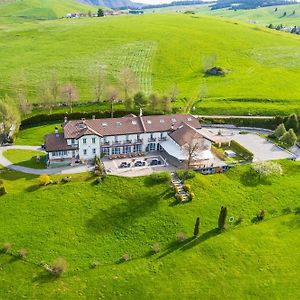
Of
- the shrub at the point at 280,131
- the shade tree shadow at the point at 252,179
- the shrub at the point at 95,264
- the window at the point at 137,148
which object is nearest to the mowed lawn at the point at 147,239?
the shade tree shadow at the point at 252,179

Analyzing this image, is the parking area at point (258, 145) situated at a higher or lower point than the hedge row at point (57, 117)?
higher

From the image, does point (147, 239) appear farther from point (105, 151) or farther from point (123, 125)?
point (123, 125)

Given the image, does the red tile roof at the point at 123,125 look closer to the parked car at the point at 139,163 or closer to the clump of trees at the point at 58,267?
the parked car at the point at 139,163

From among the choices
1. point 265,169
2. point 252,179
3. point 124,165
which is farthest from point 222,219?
point 124,165

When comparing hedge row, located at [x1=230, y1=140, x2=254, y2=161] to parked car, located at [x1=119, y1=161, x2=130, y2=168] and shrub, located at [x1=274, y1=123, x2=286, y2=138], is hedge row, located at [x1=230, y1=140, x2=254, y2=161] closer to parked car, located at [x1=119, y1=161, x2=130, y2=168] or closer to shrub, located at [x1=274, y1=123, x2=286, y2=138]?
shrub, located at [x1=274, y1=123, x2=286, y2=138]

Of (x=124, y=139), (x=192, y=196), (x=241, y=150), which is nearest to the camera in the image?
(x=192, y=196)

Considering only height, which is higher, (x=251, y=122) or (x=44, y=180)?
(x=44, y=180)
